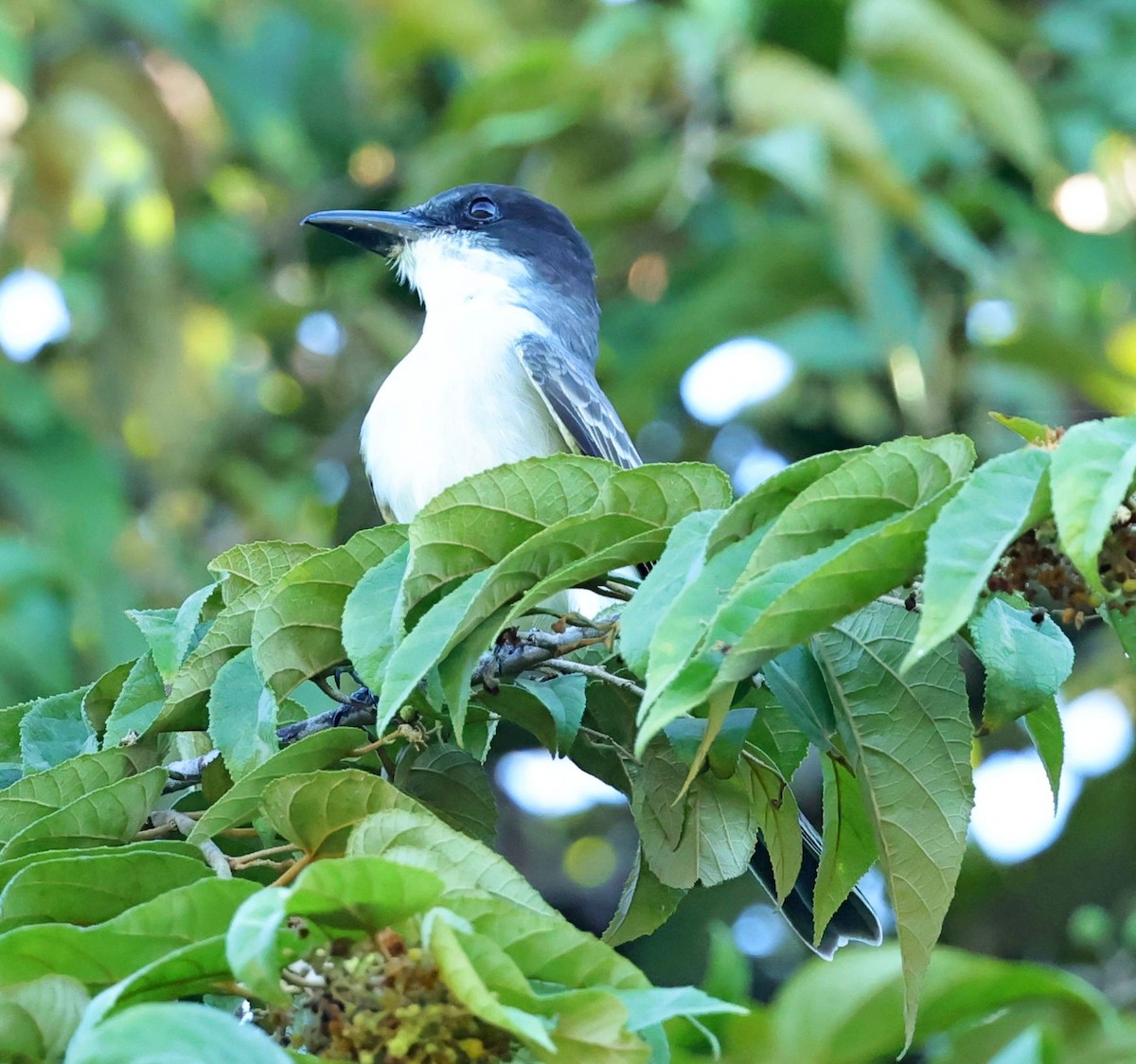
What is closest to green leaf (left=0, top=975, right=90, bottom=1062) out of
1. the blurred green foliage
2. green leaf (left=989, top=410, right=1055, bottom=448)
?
green leaf (left=989, top=410, right=1055, bottom=448)

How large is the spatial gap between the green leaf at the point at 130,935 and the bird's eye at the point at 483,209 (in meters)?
3.76

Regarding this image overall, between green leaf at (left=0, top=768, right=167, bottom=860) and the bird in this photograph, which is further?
the bird

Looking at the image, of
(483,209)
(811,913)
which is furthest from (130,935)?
(483,209)

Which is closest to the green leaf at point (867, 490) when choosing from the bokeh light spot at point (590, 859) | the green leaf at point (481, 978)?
the green leaf at point (481, 978)

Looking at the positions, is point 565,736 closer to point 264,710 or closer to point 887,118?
point 264,710

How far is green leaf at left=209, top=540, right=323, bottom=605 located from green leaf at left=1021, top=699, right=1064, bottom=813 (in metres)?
0.91

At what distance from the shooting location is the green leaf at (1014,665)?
1825 millimetres

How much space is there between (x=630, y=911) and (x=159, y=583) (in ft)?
16.1

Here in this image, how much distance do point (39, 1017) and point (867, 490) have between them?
0.94 m

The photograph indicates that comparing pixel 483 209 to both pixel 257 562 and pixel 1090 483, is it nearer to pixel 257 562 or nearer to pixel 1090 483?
pixel 257 562

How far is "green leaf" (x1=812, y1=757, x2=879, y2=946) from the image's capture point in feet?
6.69

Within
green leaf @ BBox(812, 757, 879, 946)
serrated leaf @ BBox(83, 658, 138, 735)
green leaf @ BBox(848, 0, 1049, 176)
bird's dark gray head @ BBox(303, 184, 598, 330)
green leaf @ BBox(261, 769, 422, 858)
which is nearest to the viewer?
green leaf @ BBox(261, 769, 422, 858)

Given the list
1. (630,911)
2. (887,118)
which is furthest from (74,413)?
(630,911)

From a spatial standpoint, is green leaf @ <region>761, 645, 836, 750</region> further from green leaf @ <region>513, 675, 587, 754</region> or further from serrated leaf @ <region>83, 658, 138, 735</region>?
serrated leaf @ <region>83, 658, 138, 735</region>
